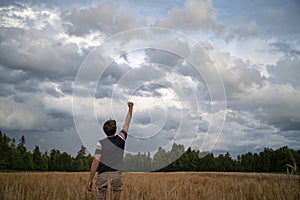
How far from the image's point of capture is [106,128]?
16.9 ft

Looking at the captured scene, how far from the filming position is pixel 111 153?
5117 millimetres

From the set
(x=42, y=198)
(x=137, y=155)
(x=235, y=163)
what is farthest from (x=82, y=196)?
(x=235, y=163)

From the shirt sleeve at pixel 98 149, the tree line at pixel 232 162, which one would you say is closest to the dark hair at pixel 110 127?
the shirt sleeve at pixel 98 149

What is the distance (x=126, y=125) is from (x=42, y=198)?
2.45m

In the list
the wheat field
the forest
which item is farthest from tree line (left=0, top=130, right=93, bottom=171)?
the wheat field

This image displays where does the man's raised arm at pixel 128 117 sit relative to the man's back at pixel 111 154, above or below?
above

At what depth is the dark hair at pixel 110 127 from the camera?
16.9 ft

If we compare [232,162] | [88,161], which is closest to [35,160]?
[88,161]

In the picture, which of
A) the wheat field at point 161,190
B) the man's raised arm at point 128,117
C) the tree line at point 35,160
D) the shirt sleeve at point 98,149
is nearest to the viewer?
the shirt sleeve at point 98,149

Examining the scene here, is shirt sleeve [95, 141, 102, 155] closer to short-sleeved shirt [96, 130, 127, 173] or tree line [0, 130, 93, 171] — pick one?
short-sleeved shirt [96, 130, 127, 173]

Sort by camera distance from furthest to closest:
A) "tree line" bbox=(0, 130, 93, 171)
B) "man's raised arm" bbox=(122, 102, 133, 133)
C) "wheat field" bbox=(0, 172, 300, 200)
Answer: "tree line" bbox=(0, 130, 93, 171) → "wheat field" bbox=(0, 172, 300, 200) → "man's raised arm" bbox=(122, 102, 133, 133)

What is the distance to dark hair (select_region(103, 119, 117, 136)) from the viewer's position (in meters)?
5.14

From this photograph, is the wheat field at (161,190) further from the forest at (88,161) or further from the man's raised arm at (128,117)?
the forest at (88,161)

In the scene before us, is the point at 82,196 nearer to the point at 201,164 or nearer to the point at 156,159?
the point at 156,159
